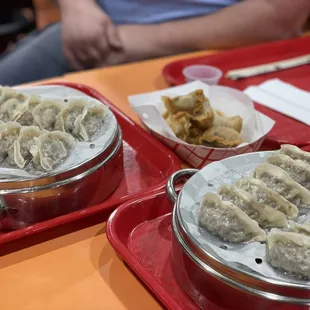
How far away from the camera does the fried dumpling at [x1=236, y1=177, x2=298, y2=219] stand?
82cm

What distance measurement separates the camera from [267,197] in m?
0.83

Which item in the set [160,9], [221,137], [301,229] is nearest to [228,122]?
[221,137]

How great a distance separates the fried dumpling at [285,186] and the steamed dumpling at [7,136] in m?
0.45

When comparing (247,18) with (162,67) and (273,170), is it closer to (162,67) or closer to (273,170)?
(162,67)

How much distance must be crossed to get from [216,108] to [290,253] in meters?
0.62

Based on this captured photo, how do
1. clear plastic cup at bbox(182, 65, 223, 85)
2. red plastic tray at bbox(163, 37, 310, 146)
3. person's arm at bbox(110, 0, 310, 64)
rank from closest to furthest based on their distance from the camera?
red plastic tray at bbox(163, 37, 310, 146) → clear plastic cup at bbox(182, 65, 223, 85) → person's arm at bbox(110, 0, 310, 64)

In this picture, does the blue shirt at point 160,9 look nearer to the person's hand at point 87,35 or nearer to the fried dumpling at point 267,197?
the person's hand at point 87,35

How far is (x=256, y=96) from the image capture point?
4.71 ft

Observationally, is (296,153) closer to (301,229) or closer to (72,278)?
(301,229)

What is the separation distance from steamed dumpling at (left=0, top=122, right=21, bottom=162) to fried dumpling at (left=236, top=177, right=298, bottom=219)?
1.39 ft

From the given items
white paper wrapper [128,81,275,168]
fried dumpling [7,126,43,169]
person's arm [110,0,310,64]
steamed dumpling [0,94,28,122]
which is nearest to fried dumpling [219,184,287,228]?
white paper wrapper [128,81,275,168]

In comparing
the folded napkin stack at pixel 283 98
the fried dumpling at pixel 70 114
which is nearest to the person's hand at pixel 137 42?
the folded napkin stack at pixel 283 98

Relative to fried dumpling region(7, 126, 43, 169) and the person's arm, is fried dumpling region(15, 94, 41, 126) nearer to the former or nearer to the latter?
fried dumpling region(7, 126, 43, 169)

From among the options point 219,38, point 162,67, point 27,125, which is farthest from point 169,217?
point 219,38
